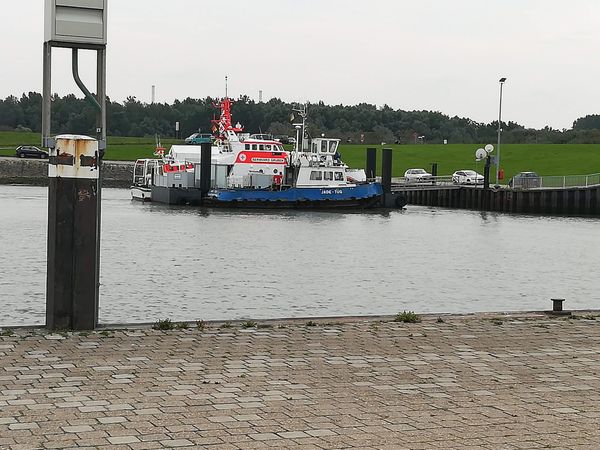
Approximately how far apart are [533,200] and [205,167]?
19.7m

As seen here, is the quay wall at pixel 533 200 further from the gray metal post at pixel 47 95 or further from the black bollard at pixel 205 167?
the gray metal post at pixel 47 95

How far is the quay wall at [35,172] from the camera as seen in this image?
3720 inches

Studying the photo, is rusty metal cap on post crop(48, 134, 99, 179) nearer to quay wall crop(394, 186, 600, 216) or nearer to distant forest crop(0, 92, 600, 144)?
quay wall crop(394, 186, 600, 216)

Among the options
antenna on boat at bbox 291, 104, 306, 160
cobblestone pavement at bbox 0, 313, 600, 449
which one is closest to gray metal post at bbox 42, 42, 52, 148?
cobblestone pavement at bbox 0, 313, 600, 449

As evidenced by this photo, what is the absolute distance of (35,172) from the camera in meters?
96.3

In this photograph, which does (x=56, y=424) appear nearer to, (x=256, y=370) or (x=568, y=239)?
(x=256, y=370)

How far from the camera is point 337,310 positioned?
17.6 metres

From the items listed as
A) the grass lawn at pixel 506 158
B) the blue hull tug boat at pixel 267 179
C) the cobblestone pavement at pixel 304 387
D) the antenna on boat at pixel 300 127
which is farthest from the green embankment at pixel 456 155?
the cobblestone pavement at pixel 304 387

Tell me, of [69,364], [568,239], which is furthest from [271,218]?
[69,364]

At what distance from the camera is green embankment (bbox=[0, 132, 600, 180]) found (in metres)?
96.2

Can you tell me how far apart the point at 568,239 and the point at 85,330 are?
1295 inches

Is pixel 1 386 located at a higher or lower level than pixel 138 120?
lower

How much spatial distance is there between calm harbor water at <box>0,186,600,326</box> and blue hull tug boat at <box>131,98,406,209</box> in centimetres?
907

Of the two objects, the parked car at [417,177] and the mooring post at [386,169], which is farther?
the parked car at [417,177]
